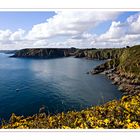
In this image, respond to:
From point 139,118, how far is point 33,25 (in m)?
3.00

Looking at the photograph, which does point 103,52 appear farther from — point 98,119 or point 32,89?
point 98,119

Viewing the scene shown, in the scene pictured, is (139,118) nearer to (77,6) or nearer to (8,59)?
(77,6)

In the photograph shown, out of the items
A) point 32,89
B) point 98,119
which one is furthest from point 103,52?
point 98,119

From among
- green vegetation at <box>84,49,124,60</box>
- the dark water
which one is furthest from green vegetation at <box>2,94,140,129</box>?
green vegetation at <box>84,49,124,60</box>

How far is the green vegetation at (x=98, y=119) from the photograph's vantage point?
4492 mm

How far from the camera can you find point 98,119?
465 cm

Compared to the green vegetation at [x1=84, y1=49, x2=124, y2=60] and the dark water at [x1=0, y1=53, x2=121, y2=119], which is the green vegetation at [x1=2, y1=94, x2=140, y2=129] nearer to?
the dark water at [x1=0, y1=53, x2=121, y2=119]

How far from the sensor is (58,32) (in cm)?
618

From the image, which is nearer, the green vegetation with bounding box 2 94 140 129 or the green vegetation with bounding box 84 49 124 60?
the green vegetation with bounding box 2 94 140 129

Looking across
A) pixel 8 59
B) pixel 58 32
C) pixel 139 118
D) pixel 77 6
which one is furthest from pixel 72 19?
pixel 139 118

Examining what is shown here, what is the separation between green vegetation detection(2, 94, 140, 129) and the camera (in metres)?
4.49

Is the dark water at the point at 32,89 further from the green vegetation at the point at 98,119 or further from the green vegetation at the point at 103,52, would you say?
the green vegetation at the point at 103,52

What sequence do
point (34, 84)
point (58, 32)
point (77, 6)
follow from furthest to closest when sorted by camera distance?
point (34, 84)
point (58, 32)
point (77, 6)

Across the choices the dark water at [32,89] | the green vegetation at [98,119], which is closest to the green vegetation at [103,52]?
the dark water at [32,89]
